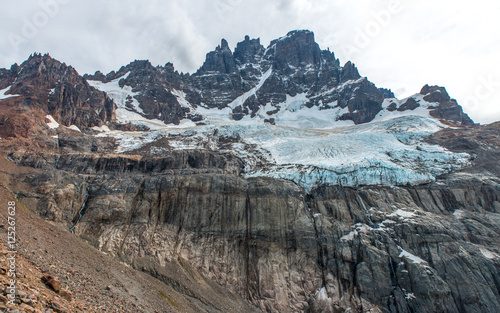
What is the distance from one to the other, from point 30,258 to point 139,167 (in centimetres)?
3664

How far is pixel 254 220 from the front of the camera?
42.5 meters

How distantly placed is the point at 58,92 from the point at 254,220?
72.1 m

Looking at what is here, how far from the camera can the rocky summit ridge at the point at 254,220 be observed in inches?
1145

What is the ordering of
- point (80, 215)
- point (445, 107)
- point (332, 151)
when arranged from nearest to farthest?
point (80, 215) → point (332, 151) → point (445, 107)

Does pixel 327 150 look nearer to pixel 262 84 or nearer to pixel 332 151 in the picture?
pixel 332 151

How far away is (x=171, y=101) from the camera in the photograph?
12775 centimetres

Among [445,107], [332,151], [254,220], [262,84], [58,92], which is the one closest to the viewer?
[254,220]

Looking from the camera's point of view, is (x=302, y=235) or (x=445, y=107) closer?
(x=302, y=235)

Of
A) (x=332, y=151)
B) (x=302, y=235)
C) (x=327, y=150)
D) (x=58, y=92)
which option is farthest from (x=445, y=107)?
(x=58, y=92)

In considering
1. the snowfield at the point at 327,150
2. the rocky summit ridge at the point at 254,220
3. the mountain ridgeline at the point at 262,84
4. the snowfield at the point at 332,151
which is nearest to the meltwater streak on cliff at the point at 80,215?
the rocky summit ridge at the point at 254,220

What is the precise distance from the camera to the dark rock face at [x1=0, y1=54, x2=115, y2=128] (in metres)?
76.4

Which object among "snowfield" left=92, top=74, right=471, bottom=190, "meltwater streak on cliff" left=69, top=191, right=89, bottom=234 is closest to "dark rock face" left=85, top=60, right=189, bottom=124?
"snowfield" left=92, top=74, right=471, bottom=190

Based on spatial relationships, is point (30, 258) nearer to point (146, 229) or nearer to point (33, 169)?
point (146, 229)

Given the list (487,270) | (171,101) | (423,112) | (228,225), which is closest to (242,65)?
(171,101)
